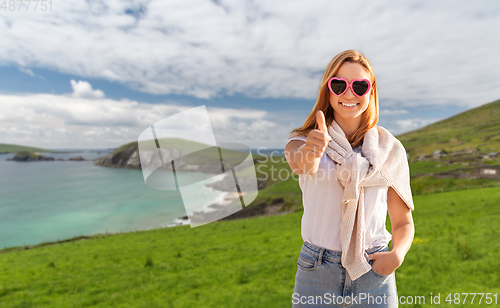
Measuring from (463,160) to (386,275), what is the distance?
72.8 meters

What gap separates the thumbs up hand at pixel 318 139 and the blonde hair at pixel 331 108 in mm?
385

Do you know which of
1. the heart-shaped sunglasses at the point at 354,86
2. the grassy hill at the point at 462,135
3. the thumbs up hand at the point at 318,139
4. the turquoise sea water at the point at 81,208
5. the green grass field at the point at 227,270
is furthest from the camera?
the grassy hill at the point at 462,135

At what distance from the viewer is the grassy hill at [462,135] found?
77.5 metres

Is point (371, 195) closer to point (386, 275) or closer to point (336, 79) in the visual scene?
point (386, 275)

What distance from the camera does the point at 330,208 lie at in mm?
1723

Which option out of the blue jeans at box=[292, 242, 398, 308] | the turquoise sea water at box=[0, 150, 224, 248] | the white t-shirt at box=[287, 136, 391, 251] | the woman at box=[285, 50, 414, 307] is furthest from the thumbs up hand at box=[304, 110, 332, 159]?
the turquoise sea water at box=[0, 150, 224, 248]

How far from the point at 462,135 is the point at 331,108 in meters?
128

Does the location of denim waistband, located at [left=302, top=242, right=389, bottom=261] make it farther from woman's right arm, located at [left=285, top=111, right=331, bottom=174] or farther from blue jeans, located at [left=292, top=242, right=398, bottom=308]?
woman's right arm, located at [left=285, top=111, right=331, bottom=174]

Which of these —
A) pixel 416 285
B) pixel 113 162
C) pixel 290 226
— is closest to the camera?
pixel 416 285

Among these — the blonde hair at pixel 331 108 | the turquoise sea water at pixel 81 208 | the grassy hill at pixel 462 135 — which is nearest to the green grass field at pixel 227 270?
the blonde hair at pixel 331 108

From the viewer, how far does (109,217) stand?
56.8m

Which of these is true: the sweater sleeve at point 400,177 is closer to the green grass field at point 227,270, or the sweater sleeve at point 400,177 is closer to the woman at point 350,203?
the woman at point 350,203

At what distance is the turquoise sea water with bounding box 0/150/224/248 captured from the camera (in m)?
45.4

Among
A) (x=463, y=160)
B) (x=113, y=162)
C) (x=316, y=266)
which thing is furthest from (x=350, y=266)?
(x=113, y=162)
